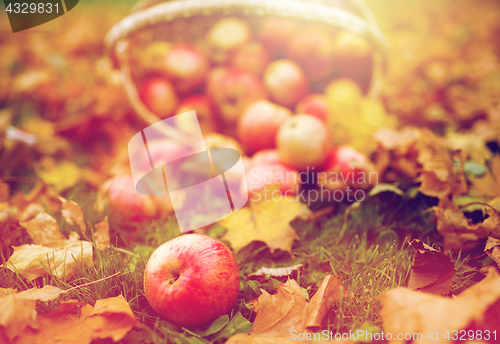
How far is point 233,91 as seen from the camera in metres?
1.81

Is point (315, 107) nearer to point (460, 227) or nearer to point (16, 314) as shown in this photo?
point (460, 227)

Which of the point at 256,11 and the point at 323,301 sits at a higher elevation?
the point at 256,11

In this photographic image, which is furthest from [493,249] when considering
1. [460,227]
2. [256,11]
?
[256,11]

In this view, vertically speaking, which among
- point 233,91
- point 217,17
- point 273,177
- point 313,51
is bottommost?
point 273,177

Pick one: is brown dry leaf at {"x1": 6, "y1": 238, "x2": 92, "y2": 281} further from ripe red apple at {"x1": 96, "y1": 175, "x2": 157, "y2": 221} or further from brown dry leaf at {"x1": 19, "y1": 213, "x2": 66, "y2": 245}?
ripe red apple at {"x1": 96, "y1": 175, "x2": 157, "y2": 221}

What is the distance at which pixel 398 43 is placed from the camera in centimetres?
290

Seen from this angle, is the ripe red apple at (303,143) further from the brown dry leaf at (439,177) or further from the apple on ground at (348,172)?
the brown dry leaf at (439,177)

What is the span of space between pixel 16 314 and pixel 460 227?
1.14 metres

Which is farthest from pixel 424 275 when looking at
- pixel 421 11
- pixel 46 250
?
pixel 421 11

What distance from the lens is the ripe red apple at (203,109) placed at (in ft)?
6.10

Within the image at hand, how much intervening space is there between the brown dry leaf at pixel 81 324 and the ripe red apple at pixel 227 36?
1.59m

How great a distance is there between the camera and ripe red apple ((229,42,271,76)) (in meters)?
1.92

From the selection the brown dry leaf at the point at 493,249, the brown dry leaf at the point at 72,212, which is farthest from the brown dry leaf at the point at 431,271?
the brown dry leaf at the point at 72,212

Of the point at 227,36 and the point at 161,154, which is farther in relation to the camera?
the point at 227,36
